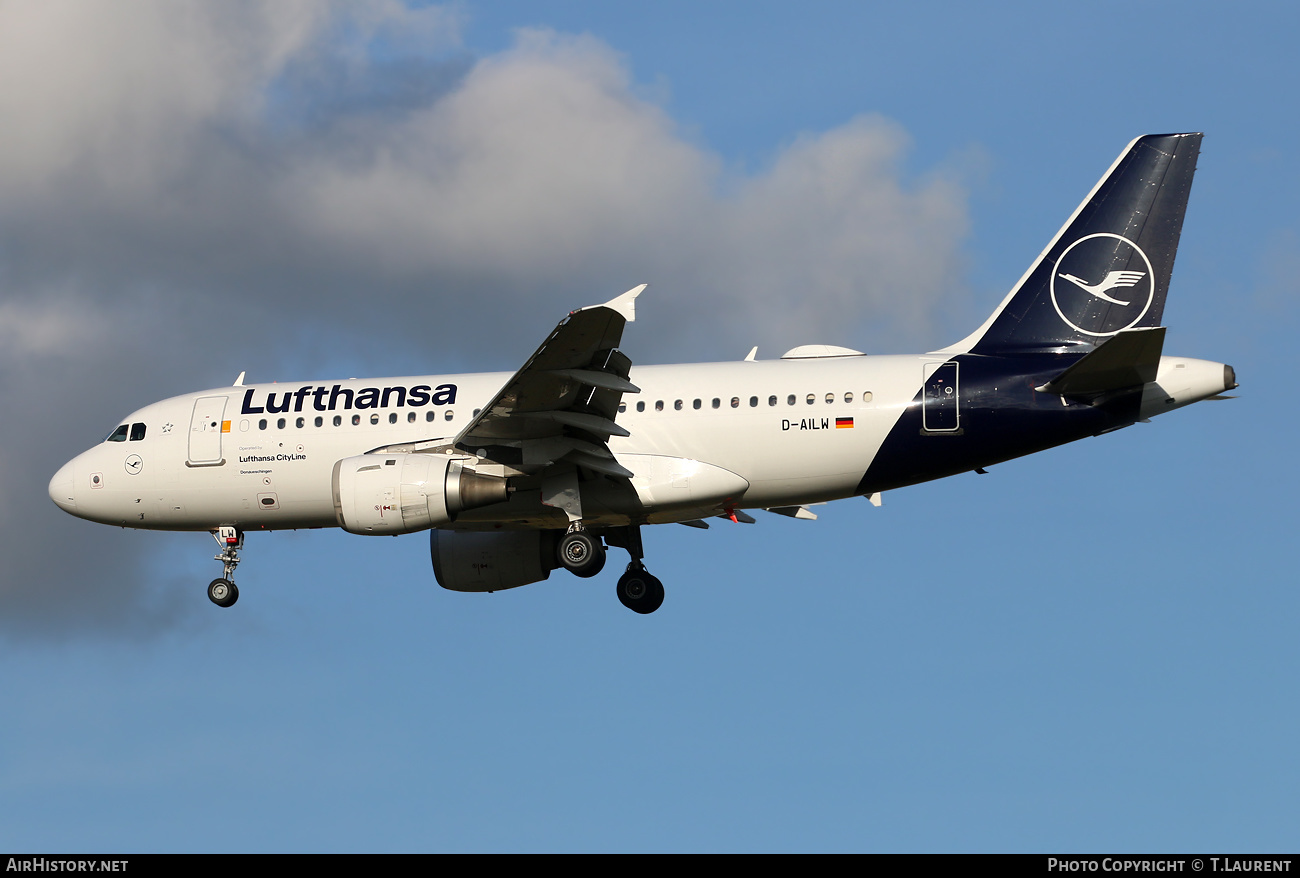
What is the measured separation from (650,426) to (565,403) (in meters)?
2.63

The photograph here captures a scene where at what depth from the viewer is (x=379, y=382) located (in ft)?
101

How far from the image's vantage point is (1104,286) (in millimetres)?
28438

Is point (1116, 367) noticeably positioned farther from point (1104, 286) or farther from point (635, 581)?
point (635, 581)

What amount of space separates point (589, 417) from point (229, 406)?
347 inches

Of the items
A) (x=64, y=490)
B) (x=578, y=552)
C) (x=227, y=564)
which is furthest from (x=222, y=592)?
(x=578, y=552)

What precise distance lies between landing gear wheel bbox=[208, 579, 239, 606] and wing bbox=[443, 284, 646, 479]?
6.94 meters

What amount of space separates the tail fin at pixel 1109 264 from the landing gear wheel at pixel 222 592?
15820mm

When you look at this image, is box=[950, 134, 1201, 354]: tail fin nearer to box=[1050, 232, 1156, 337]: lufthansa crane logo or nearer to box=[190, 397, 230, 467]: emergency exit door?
box=[1050, 232, 1156, 337]: lufthansa crane logo

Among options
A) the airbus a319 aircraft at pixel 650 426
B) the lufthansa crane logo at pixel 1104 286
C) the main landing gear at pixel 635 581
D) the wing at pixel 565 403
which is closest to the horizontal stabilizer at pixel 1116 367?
the airbus a319 aircraft at pixel 650 426

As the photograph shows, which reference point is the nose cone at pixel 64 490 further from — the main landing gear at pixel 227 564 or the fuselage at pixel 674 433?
the main landing gear at pixel 227 564
